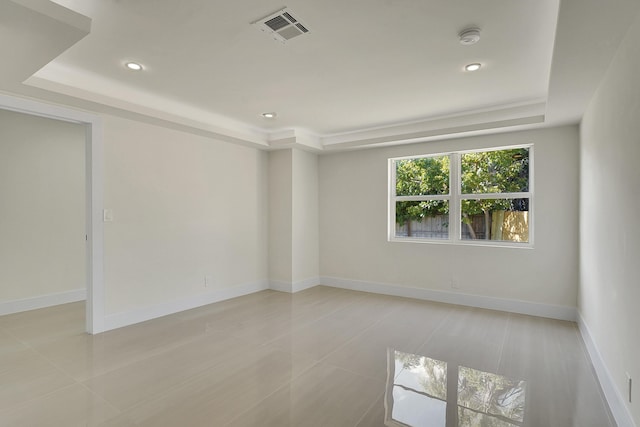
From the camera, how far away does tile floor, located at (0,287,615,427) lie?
6.72 ft

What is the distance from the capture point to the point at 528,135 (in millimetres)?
4090

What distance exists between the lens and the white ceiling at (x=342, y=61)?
2.02 m

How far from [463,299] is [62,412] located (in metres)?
4.38

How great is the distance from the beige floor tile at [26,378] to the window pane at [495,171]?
4892 mm

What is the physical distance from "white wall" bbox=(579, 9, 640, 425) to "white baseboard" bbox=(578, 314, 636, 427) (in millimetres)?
44

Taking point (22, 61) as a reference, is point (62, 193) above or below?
below

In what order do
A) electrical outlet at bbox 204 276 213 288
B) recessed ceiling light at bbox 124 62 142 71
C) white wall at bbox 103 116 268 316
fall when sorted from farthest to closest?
electrical outlet at bbox 204 276 213 288, white wall at bbox 103 116 268 316, recessed ceiling light at bbox 124 62 142 71

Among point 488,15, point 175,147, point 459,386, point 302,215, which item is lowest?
point 459,386

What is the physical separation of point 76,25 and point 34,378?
8.37 ft

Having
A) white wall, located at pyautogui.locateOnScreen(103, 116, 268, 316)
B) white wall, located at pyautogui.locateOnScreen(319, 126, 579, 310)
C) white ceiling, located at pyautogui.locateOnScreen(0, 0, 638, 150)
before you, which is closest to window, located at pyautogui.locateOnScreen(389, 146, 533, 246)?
white wall, located at pyautogui.locateOnScreen(319, 126, 579, 310)

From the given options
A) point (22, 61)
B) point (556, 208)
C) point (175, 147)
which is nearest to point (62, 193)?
A: point (175, 147)

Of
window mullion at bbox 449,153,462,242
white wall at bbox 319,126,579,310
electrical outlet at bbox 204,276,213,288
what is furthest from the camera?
window mullion at bbox 449,153,462,242

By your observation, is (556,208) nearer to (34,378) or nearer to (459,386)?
(459,386)

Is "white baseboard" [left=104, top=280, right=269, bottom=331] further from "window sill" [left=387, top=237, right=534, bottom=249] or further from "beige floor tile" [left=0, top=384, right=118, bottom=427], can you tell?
"window sill" [left=387, top=237, right=534, bottom=249]
